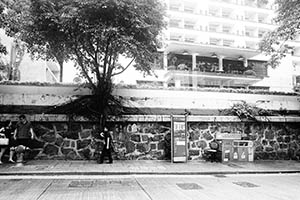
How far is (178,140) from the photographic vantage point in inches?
444

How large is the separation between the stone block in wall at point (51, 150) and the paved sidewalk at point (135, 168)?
0.55 meters

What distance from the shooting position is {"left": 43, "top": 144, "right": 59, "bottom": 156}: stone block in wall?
11171 millimetres

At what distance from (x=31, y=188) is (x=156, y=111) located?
A: 7.32 meters

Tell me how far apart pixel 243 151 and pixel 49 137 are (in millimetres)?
8713

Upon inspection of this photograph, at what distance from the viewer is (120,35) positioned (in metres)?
10.2

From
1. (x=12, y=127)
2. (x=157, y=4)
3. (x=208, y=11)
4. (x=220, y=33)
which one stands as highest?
(x=208, y=11)

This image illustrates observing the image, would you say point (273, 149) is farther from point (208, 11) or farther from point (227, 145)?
point (208, 11)

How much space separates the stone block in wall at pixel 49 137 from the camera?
36.9 feet

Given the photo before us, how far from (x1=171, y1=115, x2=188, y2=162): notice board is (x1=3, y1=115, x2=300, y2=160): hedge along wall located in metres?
0.90

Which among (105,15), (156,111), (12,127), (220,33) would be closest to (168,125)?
(156,111)

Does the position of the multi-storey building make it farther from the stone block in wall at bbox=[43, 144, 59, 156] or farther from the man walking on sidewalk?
the stone block in wall at bbox=[43, 144, 59, 156]

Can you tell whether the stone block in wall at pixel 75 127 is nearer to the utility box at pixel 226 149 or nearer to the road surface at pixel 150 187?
the road surface at pixel 150 187

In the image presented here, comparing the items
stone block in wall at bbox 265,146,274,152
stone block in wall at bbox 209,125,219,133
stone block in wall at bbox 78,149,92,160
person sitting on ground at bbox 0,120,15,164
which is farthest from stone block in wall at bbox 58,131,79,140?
stone block in wall at bbox 265,146,274,152

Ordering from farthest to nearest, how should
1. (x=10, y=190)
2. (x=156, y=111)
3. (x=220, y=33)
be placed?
(x=220, y=33) < (x=156, y=111) < (x=10, y=190)
